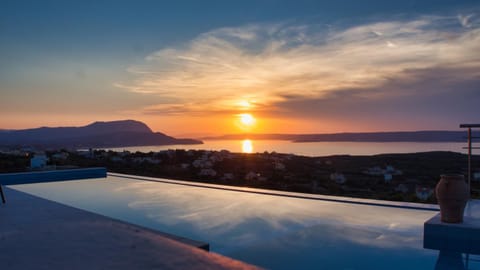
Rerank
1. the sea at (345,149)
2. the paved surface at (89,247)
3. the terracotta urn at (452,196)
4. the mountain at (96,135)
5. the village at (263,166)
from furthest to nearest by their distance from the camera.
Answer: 1. the mountain at (96,135)
2. the sea at (345,149)
3. the village at (263,166)
4. the terracotta urn at (452,196)
5. the paved surface at (89,247)

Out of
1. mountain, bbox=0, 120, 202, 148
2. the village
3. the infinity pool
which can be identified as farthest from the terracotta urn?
mountain, bbox=0, 120, 202, 148

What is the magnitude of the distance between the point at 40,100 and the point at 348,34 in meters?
9.75

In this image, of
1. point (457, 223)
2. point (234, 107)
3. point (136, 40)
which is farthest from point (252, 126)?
point (457, 223)

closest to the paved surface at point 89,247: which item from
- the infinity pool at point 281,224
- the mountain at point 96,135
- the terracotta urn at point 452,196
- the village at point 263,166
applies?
the infinity pool at point 281,224

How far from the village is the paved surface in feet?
17.5

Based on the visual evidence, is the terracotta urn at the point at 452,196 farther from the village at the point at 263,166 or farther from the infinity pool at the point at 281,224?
the village at the point at 263,166

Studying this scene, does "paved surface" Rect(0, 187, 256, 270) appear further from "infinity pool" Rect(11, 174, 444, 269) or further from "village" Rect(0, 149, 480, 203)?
"village" Rect(0, 149, 480, 203)

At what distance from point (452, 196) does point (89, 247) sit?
8.45ft

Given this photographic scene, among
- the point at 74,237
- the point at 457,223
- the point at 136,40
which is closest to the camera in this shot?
the point at 74,237

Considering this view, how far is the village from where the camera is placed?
9.65m

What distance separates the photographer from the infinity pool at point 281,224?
286cm

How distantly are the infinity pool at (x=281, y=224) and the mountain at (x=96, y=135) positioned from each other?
18.9 meters

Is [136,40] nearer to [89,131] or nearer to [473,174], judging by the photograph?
[473,174]

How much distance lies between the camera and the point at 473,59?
7941 mm
